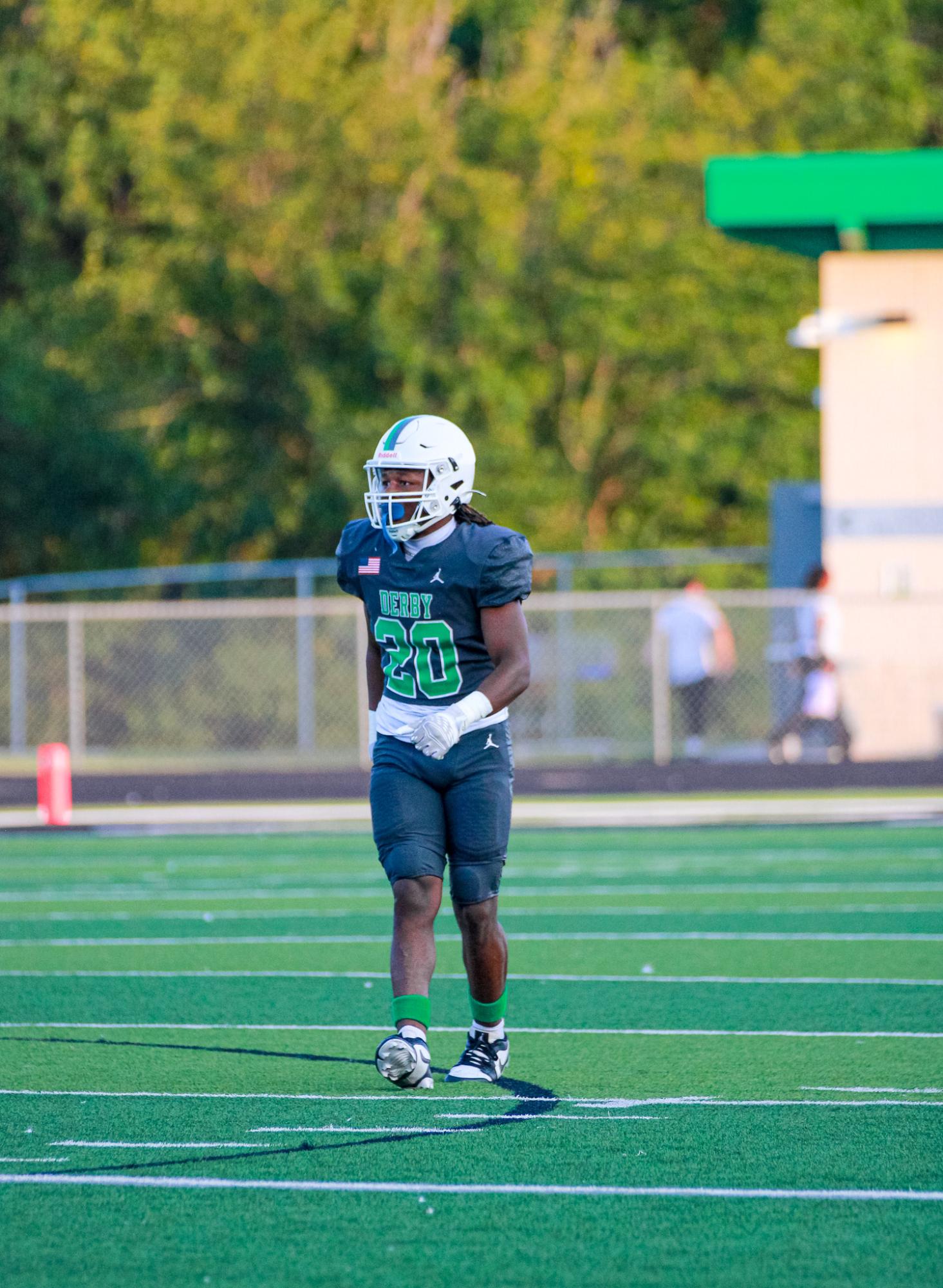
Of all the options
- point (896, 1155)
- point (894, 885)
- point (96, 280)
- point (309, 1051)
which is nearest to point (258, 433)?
point (96, 280)

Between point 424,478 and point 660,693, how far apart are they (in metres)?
17.0

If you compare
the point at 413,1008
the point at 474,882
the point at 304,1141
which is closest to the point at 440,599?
the point at 474,882

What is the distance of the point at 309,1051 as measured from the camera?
7.18 m

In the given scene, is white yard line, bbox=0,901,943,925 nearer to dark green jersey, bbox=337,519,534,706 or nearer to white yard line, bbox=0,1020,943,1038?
white yard line, bbox=0,1020,943,1038

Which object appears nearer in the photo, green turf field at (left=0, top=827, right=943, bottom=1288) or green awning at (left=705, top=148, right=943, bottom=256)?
green turf field at (left=0, top=827, right=943, bottom=1288)

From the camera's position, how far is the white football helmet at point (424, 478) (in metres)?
6.28

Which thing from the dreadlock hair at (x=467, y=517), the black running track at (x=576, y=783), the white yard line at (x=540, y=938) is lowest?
the white yard line at (x=540, y=938)

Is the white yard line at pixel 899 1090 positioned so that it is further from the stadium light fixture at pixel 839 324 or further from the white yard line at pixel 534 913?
the stadium light fixture at pixel 839 324

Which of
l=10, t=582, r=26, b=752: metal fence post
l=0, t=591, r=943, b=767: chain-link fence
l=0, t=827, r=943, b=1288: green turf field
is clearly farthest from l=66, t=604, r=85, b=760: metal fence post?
l=0, t=827, r=943, b=1288: green turf field

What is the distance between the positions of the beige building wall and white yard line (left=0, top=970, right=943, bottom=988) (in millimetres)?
13146

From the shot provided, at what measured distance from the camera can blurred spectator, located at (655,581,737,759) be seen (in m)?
22.2

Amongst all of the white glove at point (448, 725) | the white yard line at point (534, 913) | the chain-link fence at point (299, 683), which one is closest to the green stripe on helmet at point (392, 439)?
the white glove at point (448, 725)

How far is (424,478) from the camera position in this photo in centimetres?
628

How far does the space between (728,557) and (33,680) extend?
9644mm
